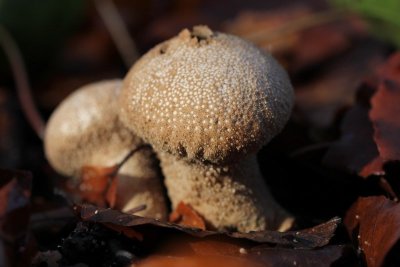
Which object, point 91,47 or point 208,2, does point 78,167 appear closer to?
point 91,47

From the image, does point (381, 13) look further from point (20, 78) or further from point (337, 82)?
point (20, 78)

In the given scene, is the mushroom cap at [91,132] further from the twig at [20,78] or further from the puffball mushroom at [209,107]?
the twig at [20,78]

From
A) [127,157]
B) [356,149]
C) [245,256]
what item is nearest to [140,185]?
[127,157]

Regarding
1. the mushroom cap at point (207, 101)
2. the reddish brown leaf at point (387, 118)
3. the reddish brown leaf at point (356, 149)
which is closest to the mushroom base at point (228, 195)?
the mushroom cap at point (207, 101)

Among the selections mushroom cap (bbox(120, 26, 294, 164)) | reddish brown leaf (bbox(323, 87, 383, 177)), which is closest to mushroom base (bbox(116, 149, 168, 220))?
mushroom cap (bbox(120, 26, 294, 164))

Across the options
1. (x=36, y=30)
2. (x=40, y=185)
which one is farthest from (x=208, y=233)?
(x=36, y=30)
